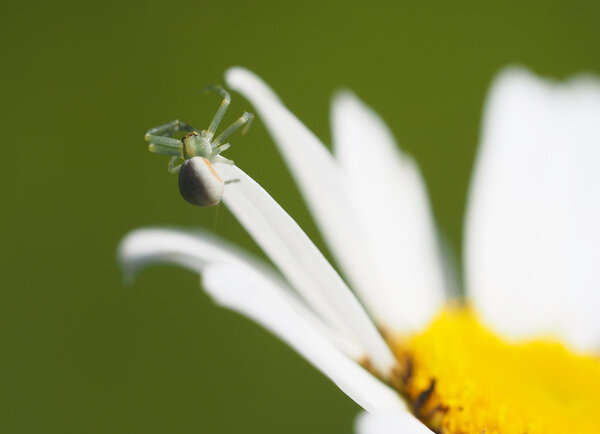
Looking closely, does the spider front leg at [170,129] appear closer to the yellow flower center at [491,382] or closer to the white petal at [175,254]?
the white petal at [175,254]

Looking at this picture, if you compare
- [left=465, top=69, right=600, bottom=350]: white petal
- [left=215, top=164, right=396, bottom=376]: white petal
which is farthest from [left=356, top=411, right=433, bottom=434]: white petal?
[left=465, top=69, right=600, bottom=350]: white petal

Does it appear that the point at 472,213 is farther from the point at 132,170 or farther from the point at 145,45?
the point at 145,45

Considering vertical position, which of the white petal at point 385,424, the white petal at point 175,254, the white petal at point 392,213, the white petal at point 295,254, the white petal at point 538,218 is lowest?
the white petal at point 385,424

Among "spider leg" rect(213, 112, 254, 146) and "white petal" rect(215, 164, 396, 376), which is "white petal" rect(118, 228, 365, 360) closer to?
"white petal" rect(215, 164, 396, 376)

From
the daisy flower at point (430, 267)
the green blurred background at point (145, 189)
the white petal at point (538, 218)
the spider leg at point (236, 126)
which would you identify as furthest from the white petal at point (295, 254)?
the white petal at point (538, 218)

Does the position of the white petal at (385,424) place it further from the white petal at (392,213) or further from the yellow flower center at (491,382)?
the white petal at (392,213)

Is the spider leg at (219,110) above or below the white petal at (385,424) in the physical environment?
above

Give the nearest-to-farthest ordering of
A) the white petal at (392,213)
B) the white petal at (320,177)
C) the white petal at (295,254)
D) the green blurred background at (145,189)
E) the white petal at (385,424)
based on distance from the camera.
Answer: the white petal at (385,424) < the white petal at (295,254) < the white petal at (320,177) < the white petal at (392,213) < the green blurred background at (145,189)

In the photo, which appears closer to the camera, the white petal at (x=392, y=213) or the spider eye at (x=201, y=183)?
the spider eye at (x=201, y=183)

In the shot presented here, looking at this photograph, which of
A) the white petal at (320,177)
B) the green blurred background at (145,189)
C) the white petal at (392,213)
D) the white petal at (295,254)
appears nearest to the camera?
the white petal at (295,254)
